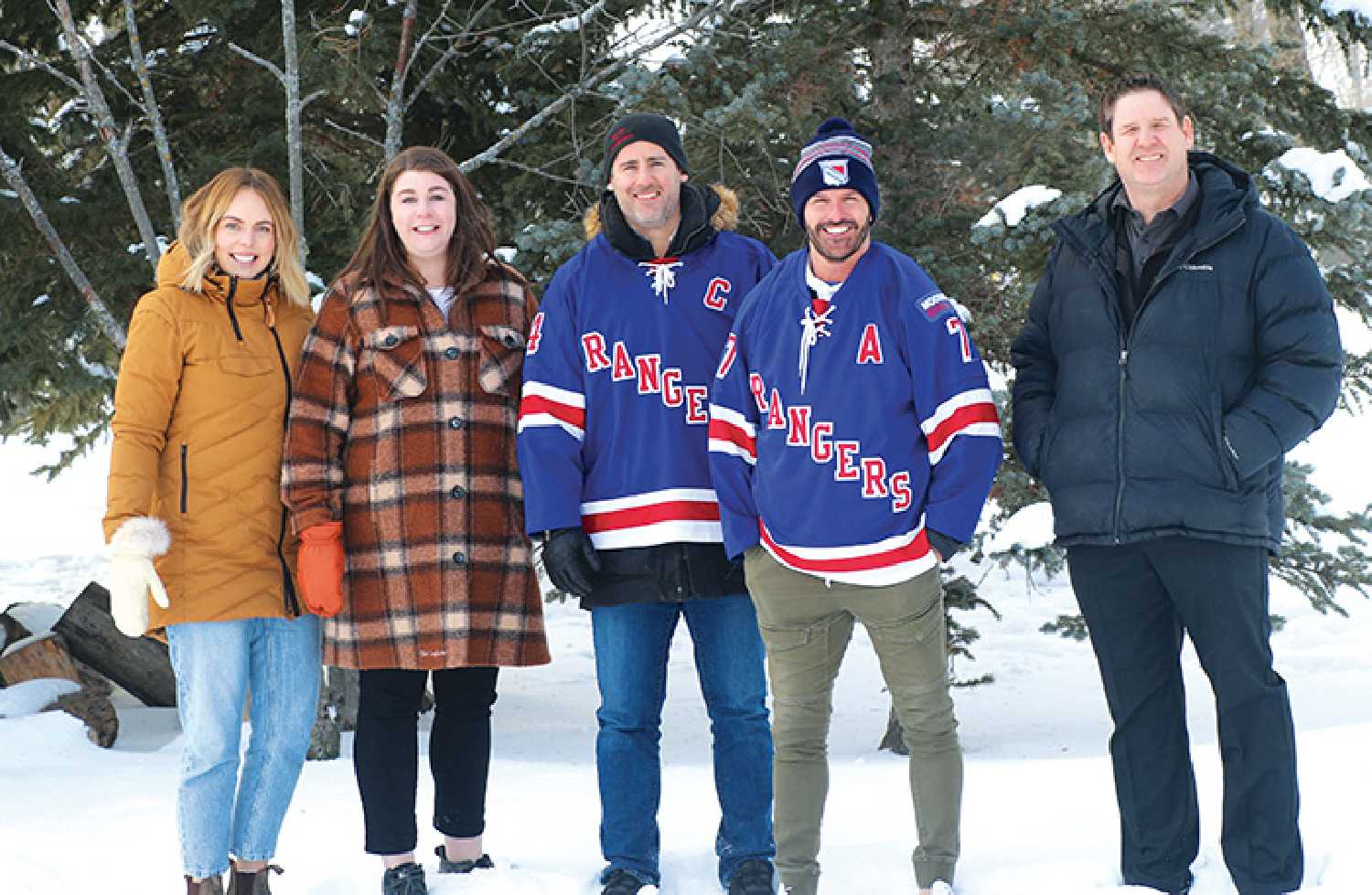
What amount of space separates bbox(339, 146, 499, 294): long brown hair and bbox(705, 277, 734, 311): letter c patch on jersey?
660mm

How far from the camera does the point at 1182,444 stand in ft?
10.5

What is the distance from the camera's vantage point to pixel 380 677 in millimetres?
3559

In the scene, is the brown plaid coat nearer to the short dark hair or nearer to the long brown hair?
the long brown hair

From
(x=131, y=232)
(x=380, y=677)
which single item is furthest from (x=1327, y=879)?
(x=131, y=232)

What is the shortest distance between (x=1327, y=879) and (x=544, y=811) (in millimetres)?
2598

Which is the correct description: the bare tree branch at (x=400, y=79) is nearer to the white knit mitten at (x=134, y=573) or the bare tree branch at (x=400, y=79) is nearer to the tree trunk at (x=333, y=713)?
the tree trunk at (x=333, y=713)

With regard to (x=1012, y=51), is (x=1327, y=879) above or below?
below

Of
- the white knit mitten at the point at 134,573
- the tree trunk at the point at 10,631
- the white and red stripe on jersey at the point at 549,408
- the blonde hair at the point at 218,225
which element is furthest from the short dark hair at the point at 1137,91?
the tree trunk at the point at 10,631

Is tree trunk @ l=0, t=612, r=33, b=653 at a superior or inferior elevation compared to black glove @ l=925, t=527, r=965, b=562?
inferior

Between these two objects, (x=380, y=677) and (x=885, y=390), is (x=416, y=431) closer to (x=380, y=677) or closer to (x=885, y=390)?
(x=380, y=677)

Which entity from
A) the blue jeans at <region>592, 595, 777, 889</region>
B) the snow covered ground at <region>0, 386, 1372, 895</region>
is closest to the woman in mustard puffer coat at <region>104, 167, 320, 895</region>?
the snow covered ground at <region>0, 386, 1372, 895</region>

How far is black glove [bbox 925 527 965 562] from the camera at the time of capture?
10.4ft

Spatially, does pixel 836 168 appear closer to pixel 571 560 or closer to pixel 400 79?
pixel 571 560

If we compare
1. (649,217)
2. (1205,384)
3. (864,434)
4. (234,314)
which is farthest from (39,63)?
(1205,384)
